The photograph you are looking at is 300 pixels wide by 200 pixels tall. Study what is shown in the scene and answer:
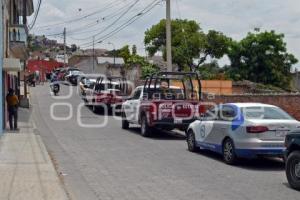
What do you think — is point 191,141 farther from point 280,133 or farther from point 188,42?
point 188,42

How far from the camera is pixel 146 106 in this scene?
1988cm

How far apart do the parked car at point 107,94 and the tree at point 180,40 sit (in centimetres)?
2835

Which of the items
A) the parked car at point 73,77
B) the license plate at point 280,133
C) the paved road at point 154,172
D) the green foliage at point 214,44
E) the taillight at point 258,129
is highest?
the green foliage at point 214,44

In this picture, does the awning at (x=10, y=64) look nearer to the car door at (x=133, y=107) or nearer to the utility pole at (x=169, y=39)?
the car door at (x=133, y=107)

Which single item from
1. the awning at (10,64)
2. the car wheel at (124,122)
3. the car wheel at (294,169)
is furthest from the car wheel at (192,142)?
the awning at (10,64)

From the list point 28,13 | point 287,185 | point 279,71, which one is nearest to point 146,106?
point 287,185

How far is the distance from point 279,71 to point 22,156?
3614 cm

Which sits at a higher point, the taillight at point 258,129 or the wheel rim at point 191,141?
the taillight at point 258,129

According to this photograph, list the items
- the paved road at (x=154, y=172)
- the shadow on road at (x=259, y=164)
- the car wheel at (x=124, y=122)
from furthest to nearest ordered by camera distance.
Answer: the car wheel at (x=124, y=122) → the shadow on road at (x=259, y=164) → the paved road at (x=154, y=172)

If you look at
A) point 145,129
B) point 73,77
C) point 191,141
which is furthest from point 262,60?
point 191,141

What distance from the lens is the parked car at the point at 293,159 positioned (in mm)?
10367

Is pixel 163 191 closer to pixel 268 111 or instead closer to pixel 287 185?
pixel 287 185

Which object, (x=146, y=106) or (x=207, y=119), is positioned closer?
(x=207, y=119)

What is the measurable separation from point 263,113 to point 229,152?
4.01 ft
